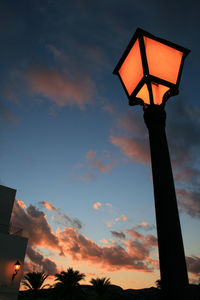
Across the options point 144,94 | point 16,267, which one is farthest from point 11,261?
point 144,94

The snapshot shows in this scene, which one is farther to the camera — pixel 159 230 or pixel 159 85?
pixel 159 85

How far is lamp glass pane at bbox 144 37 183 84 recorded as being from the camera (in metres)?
2.63

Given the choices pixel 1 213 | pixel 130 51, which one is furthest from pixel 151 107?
pixel 1 213

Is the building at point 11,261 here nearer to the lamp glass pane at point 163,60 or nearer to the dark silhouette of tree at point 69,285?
the lamp glass pane at point 163,60

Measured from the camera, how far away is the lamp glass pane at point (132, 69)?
2.67m

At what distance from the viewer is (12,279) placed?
58.1 feet

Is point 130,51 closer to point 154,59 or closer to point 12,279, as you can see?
point 154,59

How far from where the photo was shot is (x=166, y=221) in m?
1.98

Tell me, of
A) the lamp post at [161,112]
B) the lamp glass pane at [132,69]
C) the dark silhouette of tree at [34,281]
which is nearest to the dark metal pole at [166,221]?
the lamp post at [161,112]

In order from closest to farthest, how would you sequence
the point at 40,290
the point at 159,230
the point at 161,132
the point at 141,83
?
the point at 159,230
the point at 161,132
the point at 141,83
the point at 40,290

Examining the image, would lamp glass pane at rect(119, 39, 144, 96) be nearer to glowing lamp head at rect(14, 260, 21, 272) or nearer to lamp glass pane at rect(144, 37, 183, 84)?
lamp glass pane at rect(144, 37, 183, 84)

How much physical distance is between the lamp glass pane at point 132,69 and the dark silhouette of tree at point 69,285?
1723 inches

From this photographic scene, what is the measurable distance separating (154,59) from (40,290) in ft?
142

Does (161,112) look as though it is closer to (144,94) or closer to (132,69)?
(144,94)
